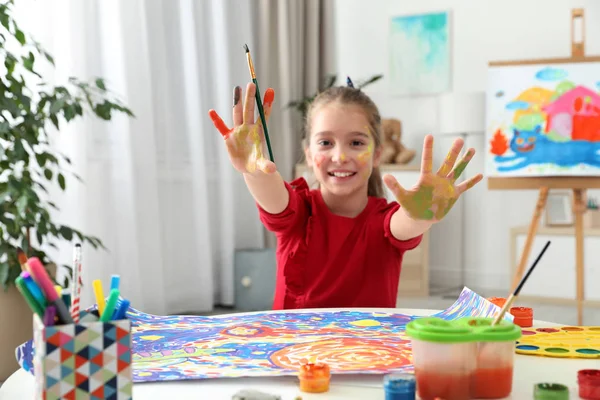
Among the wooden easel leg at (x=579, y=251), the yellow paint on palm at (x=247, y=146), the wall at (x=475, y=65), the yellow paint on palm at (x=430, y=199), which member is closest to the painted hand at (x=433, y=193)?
the yellow paint on palm at (x=430, y=199)

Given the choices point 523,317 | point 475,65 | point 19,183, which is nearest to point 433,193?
point 523,317

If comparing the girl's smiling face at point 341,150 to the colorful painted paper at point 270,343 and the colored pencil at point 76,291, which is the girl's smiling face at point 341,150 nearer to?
the colorful painted paper at point 270,343

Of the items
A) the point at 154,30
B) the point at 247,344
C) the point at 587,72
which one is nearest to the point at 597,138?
the point at 587,72

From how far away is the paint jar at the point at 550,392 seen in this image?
73cm

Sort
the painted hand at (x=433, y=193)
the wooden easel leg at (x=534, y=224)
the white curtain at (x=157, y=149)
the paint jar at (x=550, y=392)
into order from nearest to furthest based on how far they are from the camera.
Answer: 1. the paint jar at (x=550, y=392)
2. the painted hand at (x=433, y=193)
3. the wooden easel leg at (x=534, y=224)
4. the white curtain at (x=157, y=149)

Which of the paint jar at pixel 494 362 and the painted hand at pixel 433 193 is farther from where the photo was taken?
the painted hand at pixel 433 193

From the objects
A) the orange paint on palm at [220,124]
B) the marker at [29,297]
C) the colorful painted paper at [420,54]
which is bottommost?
the marker at [29,297]

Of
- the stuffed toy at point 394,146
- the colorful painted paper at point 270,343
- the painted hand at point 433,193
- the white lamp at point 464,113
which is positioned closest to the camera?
the colorful painted paper at point 270,343

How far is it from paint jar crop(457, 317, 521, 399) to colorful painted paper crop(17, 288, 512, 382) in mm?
102

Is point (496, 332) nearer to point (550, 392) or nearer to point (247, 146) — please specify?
point (550, 392)

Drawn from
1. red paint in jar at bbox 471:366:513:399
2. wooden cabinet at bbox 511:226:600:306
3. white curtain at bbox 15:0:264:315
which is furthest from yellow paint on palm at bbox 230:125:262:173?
wooden cabinet at bbox 511:226:600:306

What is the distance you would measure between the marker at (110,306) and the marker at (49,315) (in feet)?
0.15

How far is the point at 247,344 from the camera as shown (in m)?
0.98

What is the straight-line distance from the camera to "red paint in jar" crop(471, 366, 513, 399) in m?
0.75
